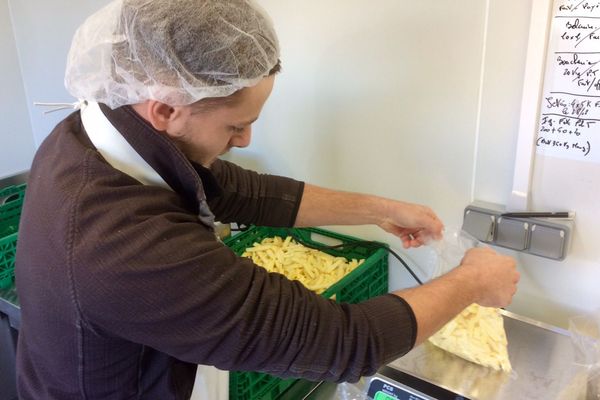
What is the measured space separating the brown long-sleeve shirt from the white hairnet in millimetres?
52

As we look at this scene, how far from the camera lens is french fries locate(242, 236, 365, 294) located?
4.00 ft

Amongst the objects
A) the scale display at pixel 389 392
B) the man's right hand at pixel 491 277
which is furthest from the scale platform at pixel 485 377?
the man's right hand at pixel 491 277

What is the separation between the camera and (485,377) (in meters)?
0.87

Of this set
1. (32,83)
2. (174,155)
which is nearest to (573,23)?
(174,155)

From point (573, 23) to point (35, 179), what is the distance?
2.75 ft

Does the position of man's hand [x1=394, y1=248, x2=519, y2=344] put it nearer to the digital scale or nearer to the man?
the man

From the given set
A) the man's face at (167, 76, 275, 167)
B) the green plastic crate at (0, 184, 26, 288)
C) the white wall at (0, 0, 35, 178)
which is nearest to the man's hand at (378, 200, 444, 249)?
the man's face at (167, 76, 275, 167)

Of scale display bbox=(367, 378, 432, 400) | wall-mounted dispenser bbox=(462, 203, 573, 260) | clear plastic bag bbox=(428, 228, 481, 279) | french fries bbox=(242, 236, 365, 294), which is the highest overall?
wall-mounted dispenser bbox=(462, 203, 573, 260)

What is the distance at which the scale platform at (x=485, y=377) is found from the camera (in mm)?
839

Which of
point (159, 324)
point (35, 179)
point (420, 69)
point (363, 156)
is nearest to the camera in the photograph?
point (159, 324)

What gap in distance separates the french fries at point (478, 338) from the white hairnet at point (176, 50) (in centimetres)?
53

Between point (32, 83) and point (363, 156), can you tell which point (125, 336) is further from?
point (32, 83)

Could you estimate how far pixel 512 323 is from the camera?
99 cm

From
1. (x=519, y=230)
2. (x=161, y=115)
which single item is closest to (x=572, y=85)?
(x=519, y=230)
